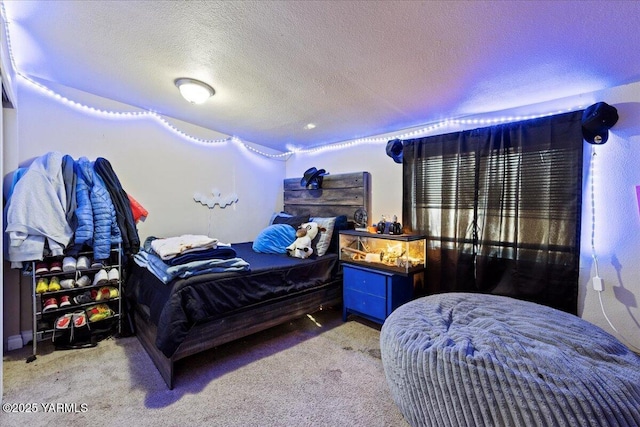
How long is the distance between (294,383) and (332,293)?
3.52ft

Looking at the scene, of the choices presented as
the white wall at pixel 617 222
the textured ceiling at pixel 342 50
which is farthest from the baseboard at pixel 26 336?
the white wall at pixel 617 222

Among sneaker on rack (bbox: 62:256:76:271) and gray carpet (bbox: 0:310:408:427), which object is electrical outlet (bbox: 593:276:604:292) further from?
sneaker on rack (bbox: 62:256:76:271)

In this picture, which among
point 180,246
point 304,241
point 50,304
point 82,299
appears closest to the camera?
point 180,246

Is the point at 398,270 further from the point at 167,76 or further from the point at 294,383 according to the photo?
the point at 167,76

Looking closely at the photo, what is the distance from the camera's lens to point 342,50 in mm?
1672

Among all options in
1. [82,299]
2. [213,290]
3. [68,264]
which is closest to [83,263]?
[68,264]

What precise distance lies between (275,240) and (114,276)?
55.4 inches

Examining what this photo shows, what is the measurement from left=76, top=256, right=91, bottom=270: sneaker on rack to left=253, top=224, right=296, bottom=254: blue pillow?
1.39 m

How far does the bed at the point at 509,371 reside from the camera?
3.06ft

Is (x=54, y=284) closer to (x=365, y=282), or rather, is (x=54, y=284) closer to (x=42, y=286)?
(x=42, y=286)

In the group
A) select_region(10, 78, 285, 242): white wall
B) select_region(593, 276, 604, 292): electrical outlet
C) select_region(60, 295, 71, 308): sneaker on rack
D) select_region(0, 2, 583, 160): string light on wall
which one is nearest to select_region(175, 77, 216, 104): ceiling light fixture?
select_region(0, 2, 583, 160): string light on wall

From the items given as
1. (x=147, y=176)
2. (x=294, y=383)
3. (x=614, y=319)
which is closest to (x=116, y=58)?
(x=147, y=176)

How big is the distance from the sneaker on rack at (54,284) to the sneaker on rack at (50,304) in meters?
0.10

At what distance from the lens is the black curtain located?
195 cm
